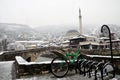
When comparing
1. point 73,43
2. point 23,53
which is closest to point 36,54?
point 23,53

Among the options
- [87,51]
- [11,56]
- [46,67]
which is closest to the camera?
[46,67]

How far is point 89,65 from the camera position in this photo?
5910mm

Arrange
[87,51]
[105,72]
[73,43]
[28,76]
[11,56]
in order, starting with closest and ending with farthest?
[105,72]
[28,76]
[11,56]
[87,51]
[73,43]

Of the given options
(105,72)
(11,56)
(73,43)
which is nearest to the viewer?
(105,72)

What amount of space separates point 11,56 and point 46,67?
1903 cm

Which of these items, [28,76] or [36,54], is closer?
[28,76]

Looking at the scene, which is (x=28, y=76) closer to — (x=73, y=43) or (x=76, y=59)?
(x=76, y=59)

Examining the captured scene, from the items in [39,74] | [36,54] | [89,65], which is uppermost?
[89,65]

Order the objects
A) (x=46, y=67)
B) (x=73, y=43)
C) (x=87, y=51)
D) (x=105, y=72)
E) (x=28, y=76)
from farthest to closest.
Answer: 1. (x=73, y=43)
2. (x=87, y=51)
3. (x=46, y=67)
4. (x=28, y=76)
5. (x=105, y=72)

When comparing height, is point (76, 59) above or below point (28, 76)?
above

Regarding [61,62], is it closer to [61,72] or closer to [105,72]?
[61,72]

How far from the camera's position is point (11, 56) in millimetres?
23812

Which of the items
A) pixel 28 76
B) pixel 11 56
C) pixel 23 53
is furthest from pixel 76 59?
pixel 23 53

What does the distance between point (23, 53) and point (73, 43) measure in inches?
866
